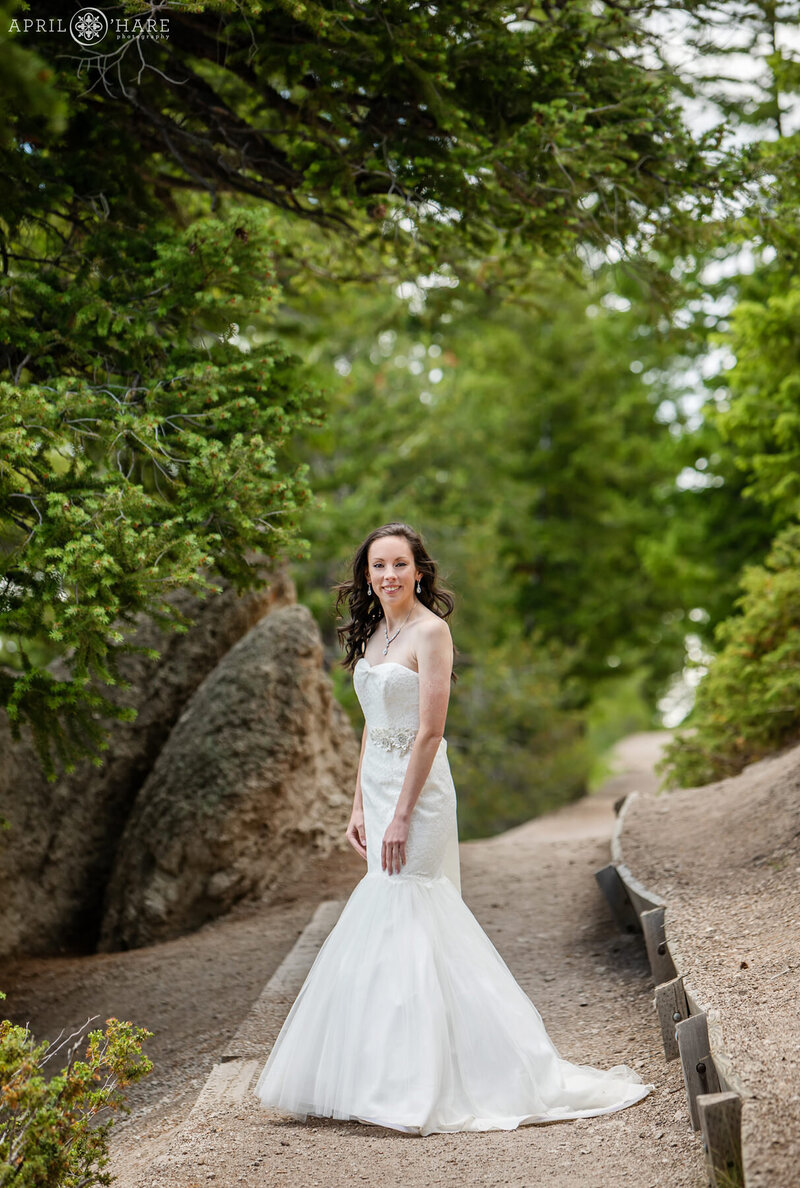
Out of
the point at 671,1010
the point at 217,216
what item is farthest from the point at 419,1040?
the point at 217,216

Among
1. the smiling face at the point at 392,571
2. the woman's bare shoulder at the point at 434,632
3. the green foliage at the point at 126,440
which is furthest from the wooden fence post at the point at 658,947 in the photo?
the green foliage at the point at 126,440

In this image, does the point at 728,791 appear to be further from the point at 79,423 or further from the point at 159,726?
the point at 79,423

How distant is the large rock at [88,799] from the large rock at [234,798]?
1.37 ft

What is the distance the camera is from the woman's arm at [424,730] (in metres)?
4.43

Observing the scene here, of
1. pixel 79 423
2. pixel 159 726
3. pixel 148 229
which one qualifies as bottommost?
pixel 159 726

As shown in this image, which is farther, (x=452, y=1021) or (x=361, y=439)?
(x=361, y=439)

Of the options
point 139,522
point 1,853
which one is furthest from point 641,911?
point 1,853

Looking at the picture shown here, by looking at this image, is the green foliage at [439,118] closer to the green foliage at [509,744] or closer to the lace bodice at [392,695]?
the lace bodice at [392,695]

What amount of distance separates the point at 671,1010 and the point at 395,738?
176cm

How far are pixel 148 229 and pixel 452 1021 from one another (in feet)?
16.7

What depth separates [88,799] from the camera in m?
9.09

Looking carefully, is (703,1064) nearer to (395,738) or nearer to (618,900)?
(395,738)

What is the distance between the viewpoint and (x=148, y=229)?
6.46 metres

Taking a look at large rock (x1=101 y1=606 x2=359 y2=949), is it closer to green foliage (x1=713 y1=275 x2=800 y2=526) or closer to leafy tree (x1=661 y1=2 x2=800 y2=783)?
leafy tree (x1=661 y1=2 x2=800 y2=783)
